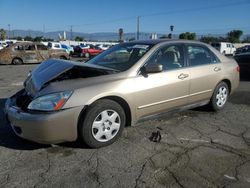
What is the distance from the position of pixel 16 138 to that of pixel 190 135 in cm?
269

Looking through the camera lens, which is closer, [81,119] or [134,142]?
[81,119]

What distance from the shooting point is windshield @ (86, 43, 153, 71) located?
15.3ft

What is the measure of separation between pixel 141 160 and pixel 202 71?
7.91 feet

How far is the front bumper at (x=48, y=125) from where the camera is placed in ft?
11.8

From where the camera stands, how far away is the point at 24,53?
1911cm

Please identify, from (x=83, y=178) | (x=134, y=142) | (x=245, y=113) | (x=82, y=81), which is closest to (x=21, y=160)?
(x=83, y=178)

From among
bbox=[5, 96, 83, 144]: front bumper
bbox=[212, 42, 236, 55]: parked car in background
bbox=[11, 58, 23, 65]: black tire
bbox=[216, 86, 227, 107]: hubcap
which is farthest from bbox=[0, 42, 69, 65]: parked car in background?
bbox=[212, 42, 236, 55]: parked car in background

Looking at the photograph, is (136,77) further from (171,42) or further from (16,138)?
(16,138)

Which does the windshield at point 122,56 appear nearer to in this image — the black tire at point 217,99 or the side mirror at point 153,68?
the side mirror at point 153,68

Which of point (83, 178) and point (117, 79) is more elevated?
point (117, 79)

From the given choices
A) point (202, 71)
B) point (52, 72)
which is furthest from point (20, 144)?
point (202, 71)

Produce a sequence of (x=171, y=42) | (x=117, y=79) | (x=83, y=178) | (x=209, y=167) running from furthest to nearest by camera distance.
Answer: (x=171, y=42), (x=117, y=79), (x=209, y=167), (x=83, y=178)

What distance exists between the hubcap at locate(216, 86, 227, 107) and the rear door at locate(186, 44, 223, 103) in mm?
299

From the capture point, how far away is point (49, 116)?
360 cm
